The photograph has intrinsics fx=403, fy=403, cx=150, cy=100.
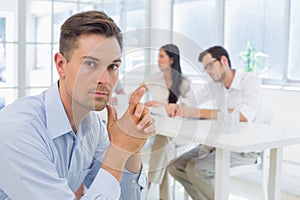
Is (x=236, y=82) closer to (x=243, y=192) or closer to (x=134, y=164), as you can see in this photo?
(x=243, y=192)

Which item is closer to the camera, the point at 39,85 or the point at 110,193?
the point at 110,193

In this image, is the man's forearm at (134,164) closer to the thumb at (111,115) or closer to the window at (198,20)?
the thumb at (111,115)

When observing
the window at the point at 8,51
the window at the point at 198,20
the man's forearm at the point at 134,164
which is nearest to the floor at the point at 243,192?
the window at the point at 198,20

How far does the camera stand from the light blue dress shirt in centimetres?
82

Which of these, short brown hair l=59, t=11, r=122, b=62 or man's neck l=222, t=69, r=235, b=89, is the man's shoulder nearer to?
short brown hair l=59, t=11, r=122, b=62

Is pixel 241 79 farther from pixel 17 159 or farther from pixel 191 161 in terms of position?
pixel 17 159

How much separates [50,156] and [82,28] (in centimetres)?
29

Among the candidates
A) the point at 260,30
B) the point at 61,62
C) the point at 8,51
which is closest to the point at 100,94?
the point at 61,62

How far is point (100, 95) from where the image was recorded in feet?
2.74

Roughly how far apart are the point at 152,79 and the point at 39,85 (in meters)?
2.89

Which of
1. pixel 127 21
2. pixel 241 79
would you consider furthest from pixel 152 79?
pixel 127 21

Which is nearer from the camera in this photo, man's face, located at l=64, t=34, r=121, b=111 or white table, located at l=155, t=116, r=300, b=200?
man's face, located at l=64, t=34, r=121, b=111

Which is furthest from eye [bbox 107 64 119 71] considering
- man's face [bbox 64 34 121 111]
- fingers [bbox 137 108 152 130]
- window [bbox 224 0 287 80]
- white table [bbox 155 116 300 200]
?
window [bbox 224 0 287 80]

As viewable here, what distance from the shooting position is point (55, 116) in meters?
0.94
